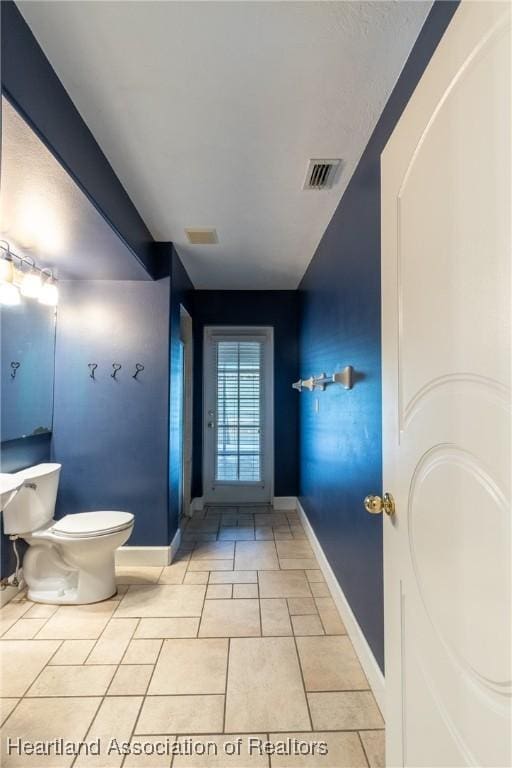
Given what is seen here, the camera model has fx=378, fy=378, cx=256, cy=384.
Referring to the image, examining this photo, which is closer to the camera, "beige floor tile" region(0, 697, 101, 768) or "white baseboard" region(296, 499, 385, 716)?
"beige floor tile" region(0, 697, 101, 768)

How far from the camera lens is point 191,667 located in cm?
174

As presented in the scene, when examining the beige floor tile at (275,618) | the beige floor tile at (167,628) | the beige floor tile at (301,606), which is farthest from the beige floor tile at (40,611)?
the beige floor tile at (301,606)

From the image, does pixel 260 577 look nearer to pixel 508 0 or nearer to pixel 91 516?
pixel 91 516

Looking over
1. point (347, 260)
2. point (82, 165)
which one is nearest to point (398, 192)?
point (347, 260)

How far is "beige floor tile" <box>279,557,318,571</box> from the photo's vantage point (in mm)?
2760

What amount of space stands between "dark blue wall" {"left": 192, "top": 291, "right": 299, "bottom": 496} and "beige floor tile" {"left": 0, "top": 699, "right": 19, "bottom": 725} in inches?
105

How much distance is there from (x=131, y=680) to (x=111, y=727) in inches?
9.5

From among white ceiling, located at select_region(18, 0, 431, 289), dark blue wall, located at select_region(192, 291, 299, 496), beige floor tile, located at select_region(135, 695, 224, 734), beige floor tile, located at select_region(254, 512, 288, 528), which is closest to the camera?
white ceiling, located at select_region(18, 0, 431, 289)

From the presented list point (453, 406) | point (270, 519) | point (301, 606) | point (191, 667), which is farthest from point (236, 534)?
point (453, 406)

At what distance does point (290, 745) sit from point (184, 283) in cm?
321

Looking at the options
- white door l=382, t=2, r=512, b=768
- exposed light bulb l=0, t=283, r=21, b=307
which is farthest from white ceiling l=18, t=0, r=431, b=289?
exposed light bulb l=0, t=283, r=21, b=307

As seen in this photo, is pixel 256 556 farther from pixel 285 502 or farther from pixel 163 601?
pixel 285 502

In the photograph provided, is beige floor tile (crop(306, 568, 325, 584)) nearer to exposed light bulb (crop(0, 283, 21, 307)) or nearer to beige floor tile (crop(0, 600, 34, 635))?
beige floor tile (crop(0, 600, 34, 635))

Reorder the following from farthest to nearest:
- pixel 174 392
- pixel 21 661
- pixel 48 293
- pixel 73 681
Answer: pixel 174 392 → pixel 48 293 → pixel 21 661 → pixel 73 681
